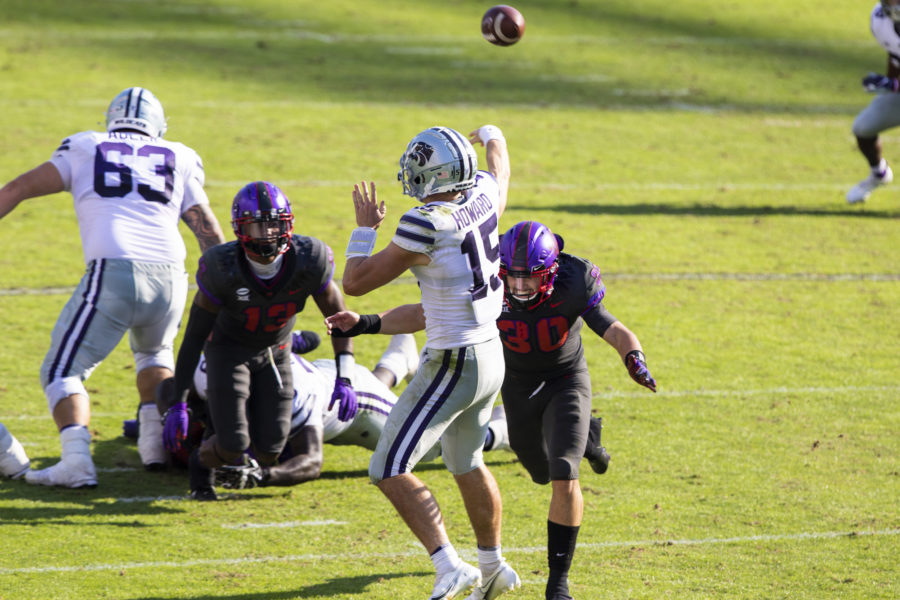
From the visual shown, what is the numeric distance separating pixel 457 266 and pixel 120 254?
235cm

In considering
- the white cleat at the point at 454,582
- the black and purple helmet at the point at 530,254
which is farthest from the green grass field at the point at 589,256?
the black and purple helmet at the point at 530,254

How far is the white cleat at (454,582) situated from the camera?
15.1 ft

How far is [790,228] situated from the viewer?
36.3ft

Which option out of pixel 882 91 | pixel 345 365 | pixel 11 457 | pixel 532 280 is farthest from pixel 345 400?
pixel 882 91

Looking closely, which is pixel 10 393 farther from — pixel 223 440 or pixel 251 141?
pixel 251 141

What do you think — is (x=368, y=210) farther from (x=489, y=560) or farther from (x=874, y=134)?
(x=874, y=134)

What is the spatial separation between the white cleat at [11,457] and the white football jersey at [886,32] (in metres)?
8.61

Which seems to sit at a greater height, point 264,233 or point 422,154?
point 422,154

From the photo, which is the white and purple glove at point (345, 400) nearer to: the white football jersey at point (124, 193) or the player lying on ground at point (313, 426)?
the player lying on ground at point (313, 426)

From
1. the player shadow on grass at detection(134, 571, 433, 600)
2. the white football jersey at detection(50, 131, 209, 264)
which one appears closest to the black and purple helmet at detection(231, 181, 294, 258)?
the white football jersey at detection(50, 131, 209, 264)

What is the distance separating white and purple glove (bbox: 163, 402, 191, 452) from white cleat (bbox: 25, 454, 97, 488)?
40 cm

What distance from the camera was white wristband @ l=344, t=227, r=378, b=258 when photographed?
4.77m

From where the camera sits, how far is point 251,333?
600 cm

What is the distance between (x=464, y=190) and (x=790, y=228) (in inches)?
272
